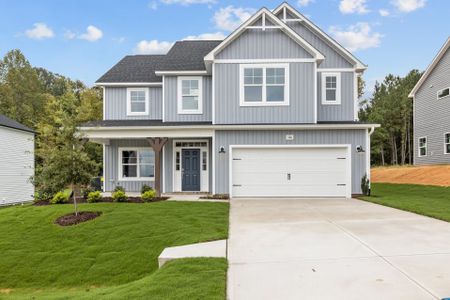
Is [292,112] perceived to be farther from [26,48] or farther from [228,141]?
[26,48]

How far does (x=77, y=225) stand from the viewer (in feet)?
32.4

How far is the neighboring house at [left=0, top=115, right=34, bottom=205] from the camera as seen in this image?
2175 centimetres

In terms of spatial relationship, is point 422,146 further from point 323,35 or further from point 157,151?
point 157,151

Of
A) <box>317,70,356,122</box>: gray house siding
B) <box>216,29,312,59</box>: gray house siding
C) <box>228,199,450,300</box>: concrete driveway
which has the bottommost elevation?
<box>228,199,450,300</box>: concrete driveway

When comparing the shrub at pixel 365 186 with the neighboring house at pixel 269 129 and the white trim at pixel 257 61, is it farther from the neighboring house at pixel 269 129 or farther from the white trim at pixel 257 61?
the white trim at pixel 257 61

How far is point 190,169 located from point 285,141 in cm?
464

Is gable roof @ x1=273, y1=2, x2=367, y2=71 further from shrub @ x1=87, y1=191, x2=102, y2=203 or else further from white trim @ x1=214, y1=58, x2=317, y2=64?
shrub @ x1=87, y1=191, x2=102, y2=203

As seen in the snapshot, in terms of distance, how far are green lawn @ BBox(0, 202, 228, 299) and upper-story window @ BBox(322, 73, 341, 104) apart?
8558mm

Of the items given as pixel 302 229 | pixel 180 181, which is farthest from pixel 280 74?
pixel 302 229

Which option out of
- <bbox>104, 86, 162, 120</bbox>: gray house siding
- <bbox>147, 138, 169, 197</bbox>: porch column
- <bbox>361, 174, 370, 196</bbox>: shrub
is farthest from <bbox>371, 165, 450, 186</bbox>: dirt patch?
<bbox>104, 86, 162, 120</bbox>: gray house siding

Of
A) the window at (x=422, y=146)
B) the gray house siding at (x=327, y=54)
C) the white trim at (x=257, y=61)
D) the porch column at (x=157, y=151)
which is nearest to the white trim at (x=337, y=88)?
the gray house siding at (x=327, y=54)

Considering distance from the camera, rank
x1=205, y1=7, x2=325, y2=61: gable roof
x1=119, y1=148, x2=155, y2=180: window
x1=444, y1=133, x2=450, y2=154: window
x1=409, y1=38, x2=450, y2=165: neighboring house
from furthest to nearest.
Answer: x1=409, y1=38, x2=450, y2=165: neighboring house < x1=444, y1=133, x2=450, y2=154: window < x1=119, y1=148, x2=155, y2=180: window < x1=205, y1=7, x2=325, y2=61: gable roof

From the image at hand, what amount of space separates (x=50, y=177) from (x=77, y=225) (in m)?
2.18

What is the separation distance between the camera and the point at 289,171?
1526 cm
